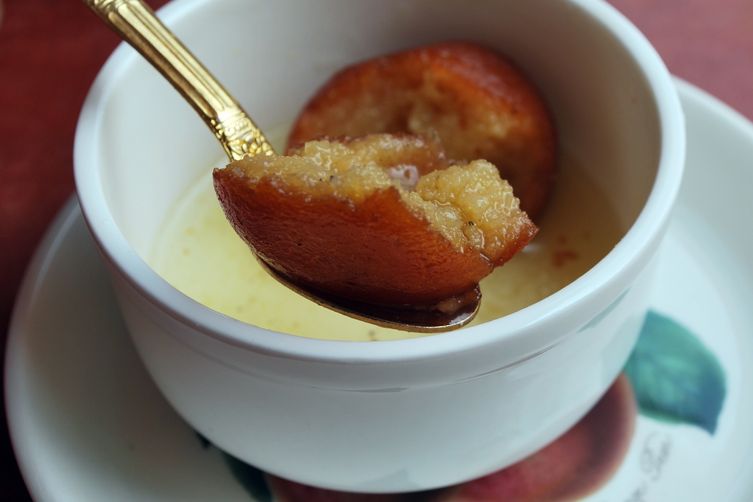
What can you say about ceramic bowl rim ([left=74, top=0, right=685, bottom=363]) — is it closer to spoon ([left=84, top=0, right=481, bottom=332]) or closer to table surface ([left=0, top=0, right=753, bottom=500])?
spoon ([left=84, top=0, right=481, bottom=332])

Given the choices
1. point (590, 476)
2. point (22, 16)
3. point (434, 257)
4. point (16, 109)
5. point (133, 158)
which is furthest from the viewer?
point (22, 16)

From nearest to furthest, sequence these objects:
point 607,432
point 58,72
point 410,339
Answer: point 410,339 → point 607,432 → point 58,72

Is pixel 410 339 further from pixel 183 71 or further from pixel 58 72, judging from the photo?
pixel 58 72

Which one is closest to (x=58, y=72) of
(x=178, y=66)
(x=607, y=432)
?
(x=178, y=66)

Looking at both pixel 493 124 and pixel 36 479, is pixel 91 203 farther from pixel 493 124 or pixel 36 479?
pixel 493 124

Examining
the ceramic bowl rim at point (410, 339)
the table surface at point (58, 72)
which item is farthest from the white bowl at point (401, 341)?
the table surface at point (58, 72)

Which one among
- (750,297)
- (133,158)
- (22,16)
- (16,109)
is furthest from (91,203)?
(22,16)
